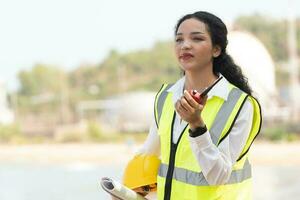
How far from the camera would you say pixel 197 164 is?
1492 millimetres

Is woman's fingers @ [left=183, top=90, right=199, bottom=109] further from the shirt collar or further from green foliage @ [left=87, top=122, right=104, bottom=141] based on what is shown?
green foliage @ [left=87, top=122, right=104, bottom=141]

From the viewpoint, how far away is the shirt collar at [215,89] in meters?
1.53

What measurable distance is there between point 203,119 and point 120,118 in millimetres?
31484

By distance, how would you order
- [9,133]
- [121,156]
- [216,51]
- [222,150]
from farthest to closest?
[9,133] → [121,156] → [216,51] → [222,150]

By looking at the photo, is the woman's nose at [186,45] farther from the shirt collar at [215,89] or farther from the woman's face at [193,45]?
the shirt collar at [215,89]

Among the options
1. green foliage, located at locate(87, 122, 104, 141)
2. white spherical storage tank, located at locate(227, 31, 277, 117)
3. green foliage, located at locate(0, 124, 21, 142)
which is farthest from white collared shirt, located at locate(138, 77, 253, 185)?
green foliage, located at locate(0, 124, 21, 142)

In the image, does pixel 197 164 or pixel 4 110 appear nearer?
pixel 197 164

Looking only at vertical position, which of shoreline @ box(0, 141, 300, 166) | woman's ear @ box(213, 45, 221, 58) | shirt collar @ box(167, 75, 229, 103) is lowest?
shoreline @ box(0, 141, 300, 166)

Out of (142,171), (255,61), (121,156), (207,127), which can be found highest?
(207,127)

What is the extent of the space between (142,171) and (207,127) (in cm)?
24

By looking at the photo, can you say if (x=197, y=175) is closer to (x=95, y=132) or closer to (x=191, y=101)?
(x=191, y=101)

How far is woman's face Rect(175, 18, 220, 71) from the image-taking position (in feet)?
4.99

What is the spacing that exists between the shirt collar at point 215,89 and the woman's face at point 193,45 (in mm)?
50

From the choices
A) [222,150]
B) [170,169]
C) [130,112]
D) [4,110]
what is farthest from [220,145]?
[4,110]
